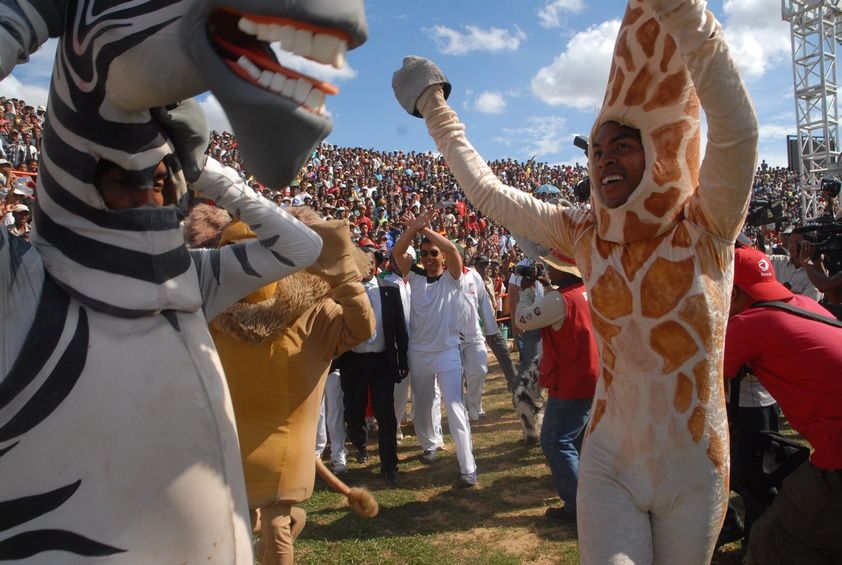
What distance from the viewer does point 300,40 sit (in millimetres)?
1113

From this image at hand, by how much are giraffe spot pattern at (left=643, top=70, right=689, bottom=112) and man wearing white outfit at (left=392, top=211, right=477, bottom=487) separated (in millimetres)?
3553

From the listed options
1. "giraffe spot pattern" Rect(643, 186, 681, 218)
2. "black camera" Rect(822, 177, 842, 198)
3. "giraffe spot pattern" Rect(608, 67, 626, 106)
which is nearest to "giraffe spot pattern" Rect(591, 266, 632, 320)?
"giraffe spot pattern" Rect(643, 186, 681, 218)

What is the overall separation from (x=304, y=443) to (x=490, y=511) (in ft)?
8.20

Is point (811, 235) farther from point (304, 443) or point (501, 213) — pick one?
point (304, 443)

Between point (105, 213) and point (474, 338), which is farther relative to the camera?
point (474, 338)

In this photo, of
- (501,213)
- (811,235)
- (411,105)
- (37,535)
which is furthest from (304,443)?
(811,235)

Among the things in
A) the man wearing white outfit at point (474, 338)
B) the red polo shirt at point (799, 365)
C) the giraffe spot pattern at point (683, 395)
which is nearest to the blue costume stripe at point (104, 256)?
the giraffe spot pattern at point (683, 395)

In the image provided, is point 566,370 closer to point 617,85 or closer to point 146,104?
point 617,85

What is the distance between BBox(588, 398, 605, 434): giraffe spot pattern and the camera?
88.4 inches

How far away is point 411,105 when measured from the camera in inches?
103

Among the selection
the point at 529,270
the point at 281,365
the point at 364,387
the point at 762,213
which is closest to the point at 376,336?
the point at 364,387

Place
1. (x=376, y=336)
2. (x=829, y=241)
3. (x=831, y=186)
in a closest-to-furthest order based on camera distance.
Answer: (x=829, y=241) → (x=376, y=336) → (x=831, y=186)

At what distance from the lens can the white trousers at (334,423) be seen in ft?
19.2

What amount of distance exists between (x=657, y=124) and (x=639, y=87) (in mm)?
146
